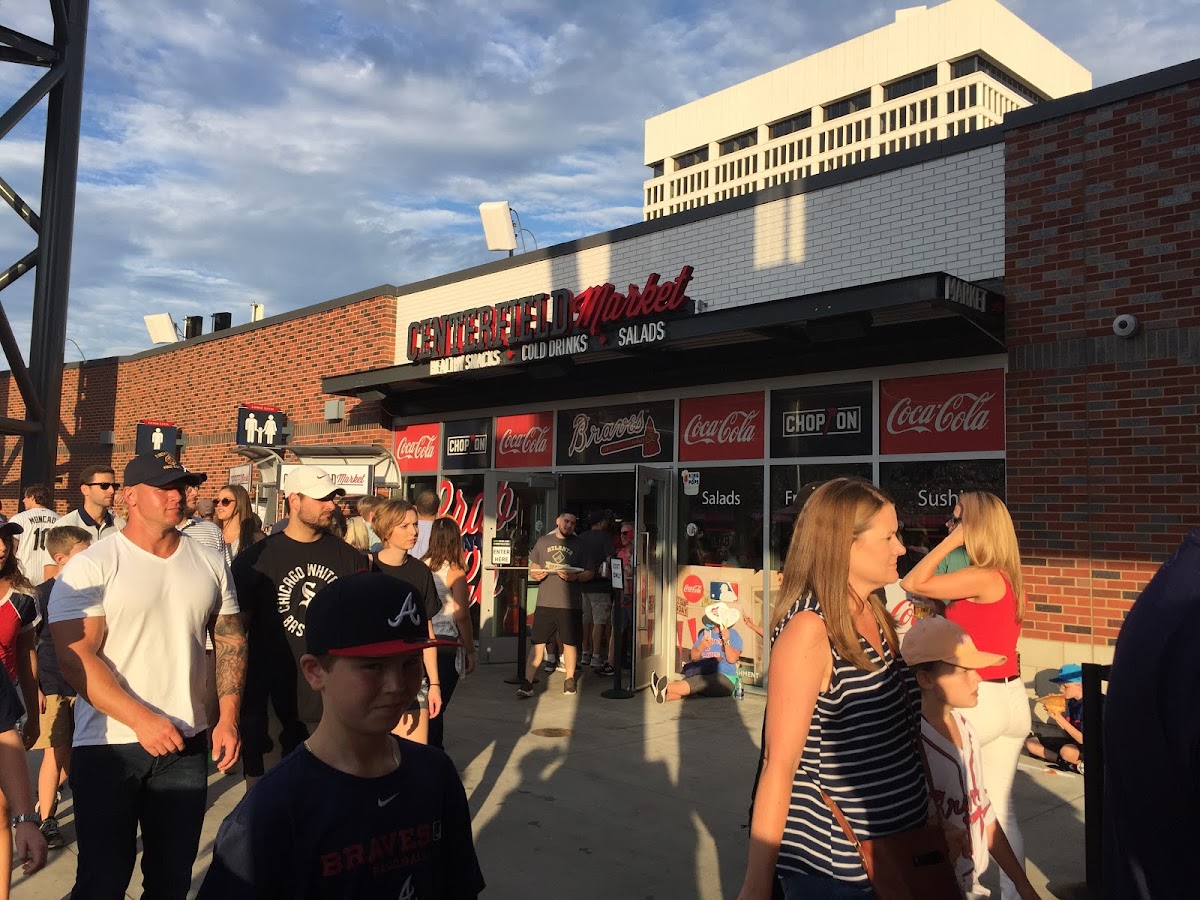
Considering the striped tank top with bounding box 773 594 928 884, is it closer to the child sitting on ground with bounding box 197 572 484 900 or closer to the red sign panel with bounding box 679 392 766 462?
the child sitting on ground with bounding box 197 572 484 900

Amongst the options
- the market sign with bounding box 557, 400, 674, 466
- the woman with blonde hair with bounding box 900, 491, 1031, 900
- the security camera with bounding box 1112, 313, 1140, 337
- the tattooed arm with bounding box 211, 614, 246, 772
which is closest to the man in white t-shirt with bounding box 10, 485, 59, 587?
the tattooed arm with bounding box 211, 614, 246, 772

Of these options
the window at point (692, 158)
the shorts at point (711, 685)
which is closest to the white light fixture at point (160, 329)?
the shorts at point (711, 685)

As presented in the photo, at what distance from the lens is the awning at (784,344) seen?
27.7 feet

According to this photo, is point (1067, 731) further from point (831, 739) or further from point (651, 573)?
point (831, 739)

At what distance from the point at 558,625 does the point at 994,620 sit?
681cm

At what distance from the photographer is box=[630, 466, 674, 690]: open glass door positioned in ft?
34.9

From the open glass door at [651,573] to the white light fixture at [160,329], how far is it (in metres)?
15.0

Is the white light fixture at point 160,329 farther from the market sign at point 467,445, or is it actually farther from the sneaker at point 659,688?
the sneaker at point 659,688

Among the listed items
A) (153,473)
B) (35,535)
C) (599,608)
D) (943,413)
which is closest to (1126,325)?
(943,413)

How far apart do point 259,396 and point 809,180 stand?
1137cm

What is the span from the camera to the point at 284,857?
1.92 meters

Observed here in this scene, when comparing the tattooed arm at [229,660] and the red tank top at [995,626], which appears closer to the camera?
the tattooed arm at [229,660]

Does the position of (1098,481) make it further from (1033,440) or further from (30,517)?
(30,517)

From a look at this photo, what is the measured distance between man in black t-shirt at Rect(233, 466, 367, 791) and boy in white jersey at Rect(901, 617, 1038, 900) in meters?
2.79
